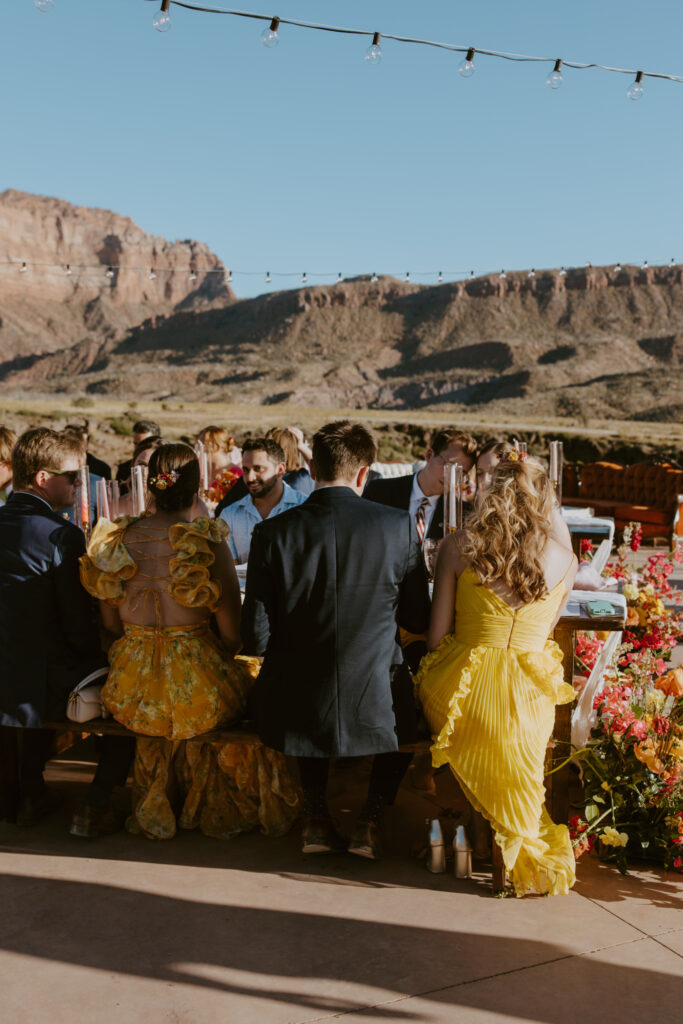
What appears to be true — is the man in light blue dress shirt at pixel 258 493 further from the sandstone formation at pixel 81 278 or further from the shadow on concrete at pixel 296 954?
the sandstone formation at pixel 81 278

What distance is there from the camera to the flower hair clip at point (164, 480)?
10.6ft

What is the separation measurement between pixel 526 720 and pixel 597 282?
10408cm

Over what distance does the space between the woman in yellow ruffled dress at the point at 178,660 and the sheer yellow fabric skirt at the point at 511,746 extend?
833 millimetres

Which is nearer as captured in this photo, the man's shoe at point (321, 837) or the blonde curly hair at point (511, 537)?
the blonde curly hair at point (511, 537)

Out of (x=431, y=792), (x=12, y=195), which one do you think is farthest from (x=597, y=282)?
(x=12, y=195)

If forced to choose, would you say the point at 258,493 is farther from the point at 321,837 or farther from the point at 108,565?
the point at 321,837

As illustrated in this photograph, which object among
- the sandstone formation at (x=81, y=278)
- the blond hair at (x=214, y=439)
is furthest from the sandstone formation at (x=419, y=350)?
the blond hair at (x=214, y=439)

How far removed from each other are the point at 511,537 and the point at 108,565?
4.77 feet

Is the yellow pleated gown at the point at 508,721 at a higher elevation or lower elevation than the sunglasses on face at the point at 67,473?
lower

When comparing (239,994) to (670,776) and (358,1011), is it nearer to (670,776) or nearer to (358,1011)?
(358,1011)

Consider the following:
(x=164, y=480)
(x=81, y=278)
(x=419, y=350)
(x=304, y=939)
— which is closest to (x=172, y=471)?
(x=164, y=480)

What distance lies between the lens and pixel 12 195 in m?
173

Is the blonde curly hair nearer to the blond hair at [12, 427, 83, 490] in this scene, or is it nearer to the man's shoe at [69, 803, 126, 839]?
the blond hair at [12, 427, 83, 490]

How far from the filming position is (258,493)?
4.88m
